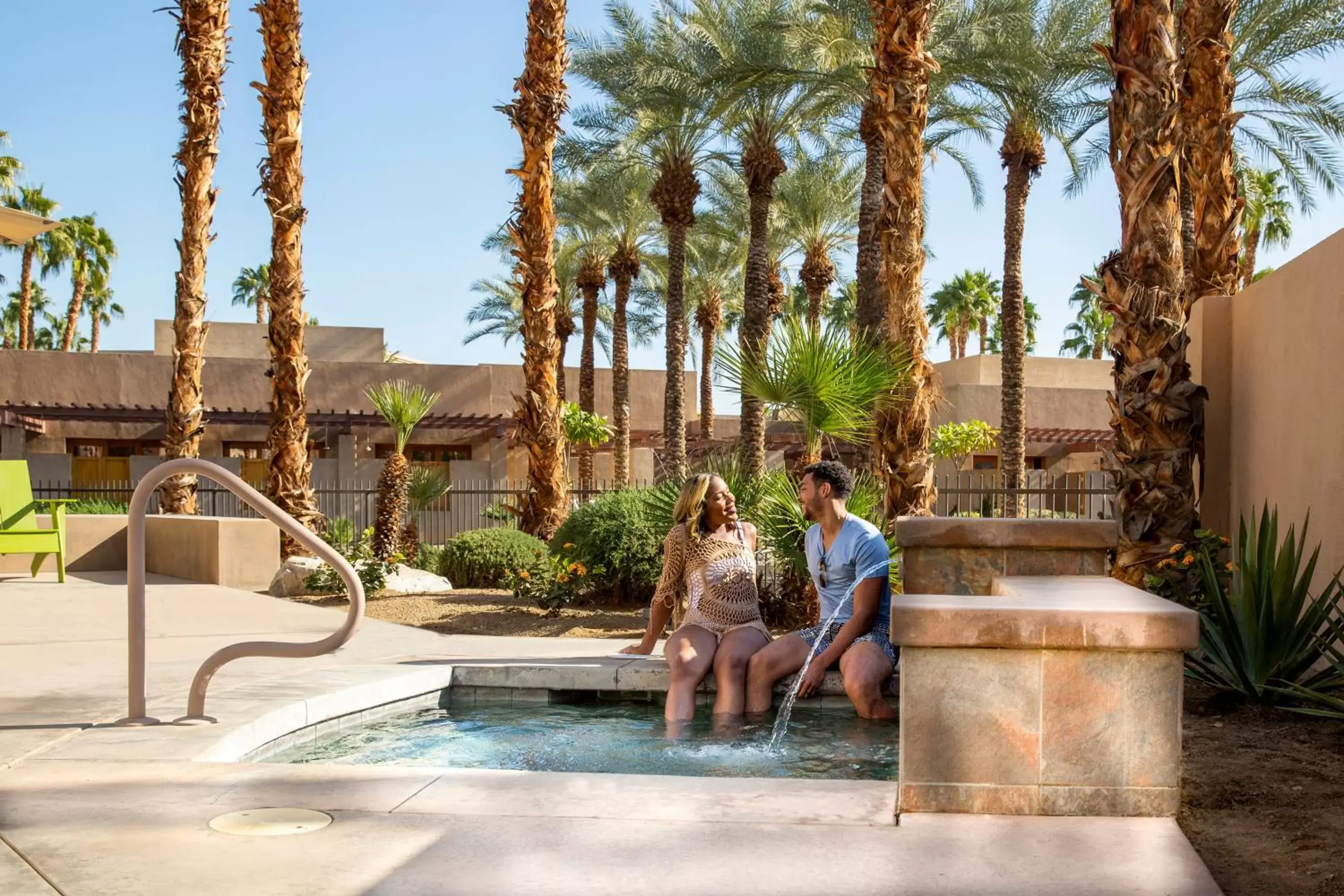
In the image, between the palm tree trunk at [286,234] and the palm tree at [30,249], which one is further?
the palm tree at [30,249]

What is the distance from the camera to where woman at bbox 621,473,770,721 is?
269 inches

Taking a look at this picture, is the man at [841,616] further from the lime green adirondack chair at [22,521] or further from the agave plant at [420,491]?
the agave plant at [420,491]

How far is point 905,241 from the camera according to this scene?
11703 millimetres

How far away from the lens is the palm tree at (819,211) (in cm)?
3303

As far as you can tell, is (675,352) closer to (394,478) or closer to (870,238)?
(870,238)

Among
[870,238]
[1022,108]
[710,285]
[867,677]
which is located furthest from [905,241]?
[710,285]

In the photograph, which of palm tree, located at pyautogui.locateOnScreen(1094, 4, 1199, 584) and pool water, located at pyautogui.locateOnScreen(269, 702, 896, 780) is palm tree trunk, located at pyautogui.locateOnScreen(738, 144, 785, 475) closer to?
palm tree, located at pyautogui.locateOnScreen(1094, 4, 1199, 584)

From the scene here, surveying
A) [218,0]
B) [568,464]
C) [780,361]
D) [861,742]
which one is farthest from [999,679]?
[568,464]

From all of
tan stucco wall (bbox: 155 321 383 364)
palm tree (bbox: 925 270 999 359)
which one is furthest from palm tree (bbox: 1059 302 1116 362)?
tan stucco wall (bbox: 155 321 383 364)

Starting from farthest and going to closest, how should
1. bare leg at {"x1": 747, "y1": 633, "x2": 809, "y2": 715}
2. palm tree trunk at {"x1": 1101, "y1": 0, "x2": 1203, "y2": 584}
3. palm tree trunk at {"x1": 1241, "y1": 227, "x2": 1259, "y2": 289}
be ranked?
palm tree trunk at {"x1": 1241, "y1": 227, "x2": 1259, "y2": 289} < palm tree trunk at {"x1": 1101, "y1": 0, "x2": 1203, "y2": 584} < bare leg at {"x1": 747, "y1": 633, "x2": 809, "y2": 715}

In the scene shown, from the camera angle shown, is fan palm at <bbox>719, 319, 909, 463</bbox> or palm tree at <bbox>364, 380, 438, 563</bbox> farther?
palm tree at <bbox>364, 380, 438, 563</bbox>

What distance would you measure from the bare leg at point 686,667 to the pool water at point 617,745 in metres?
0.11

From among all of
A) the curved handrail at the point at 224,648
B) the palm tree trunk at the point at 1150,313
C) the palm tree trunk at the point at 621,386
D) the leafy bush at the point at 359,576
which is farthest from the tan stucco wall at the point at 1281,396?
the palm tree trunk at the point at 621,386

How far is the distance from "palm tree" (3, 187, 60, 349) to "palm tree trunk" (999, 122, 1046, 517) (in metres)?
32.8
